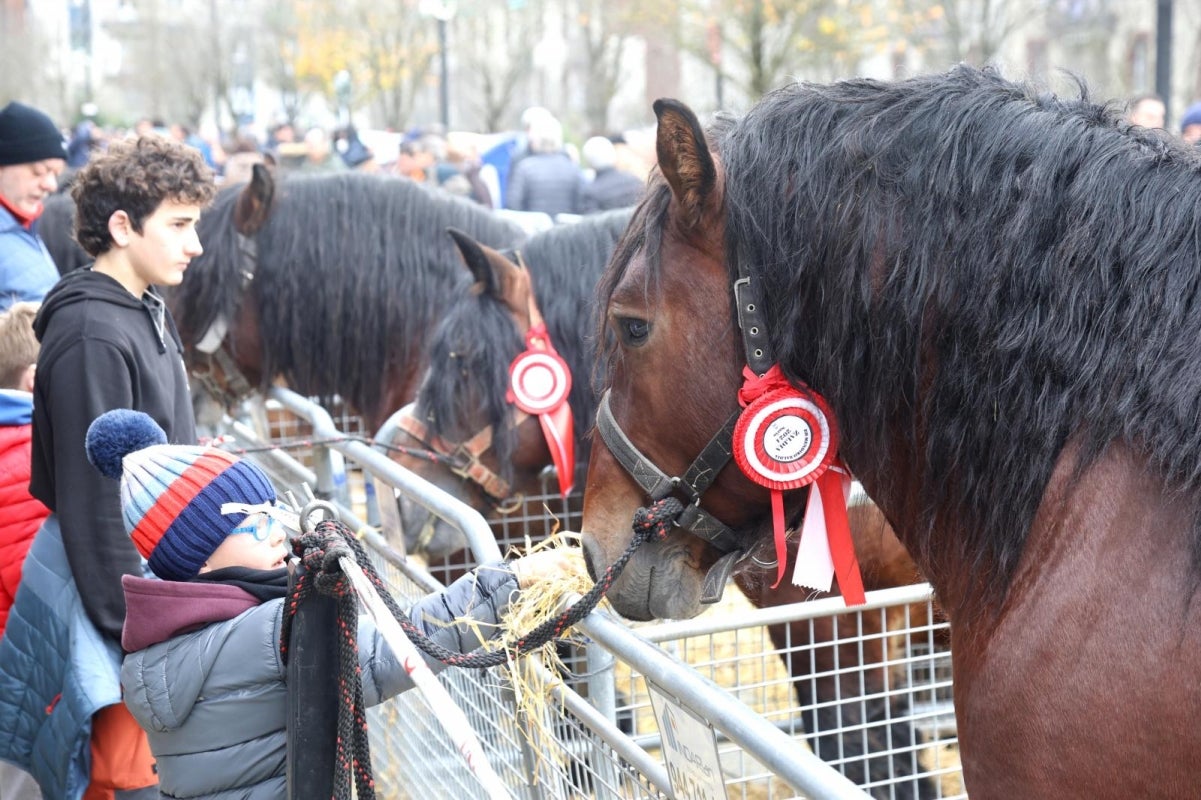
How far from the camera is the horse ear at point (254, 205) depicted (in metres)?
5.30

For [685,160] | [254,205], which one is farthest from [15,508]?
[685,160]

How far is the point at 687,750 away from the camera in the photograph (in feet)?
5.86

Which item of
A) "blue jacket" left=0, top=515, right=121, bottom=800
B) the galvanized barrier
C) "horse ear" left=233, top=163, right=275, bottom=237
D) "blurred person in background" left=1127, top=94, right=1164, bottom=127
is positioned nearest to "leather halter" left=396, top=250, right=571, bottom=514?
the galvanized barrier

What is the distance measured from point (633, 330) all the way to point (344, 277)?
3.32 metres

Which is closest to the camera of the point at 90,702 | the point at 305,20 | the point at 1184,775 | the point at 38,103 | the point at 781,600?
the point at 1184,775

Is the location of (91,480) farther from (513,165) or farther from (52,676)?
(513,165)

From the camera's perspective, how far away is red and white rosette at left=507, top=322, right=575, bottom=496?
13.2 ft

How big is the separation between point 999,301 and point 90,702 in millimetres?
2273

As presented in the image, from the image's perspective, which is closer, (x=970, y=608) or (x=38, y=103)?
(x=970, y=608)

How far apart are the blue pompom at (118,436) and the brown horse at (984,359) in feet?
3.01

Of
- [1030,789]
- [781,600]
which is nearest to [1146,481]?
[1030,789]

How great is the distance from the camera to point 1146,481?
1.65m

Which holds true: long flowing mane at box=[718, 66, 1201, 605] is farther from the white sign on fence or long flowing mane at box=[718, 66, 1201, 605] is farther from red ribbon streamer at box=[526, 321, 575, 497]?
red ribbon streamer at box=[526, 321, 575, 497]

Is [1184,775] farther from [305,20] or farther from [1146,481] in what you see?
[305,20]
